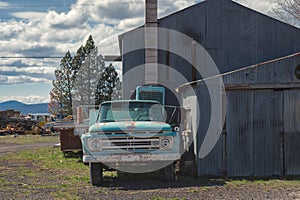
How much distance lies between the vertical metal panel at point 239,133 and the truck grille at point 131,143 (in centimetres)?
241

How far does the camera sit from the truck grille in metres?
11.4

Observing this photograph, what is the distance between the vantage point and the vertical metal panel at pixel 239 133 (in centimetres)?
1288

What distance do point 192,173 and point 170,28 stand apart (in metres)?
10.3

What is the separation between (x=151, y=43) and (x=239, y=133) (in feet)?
30.8

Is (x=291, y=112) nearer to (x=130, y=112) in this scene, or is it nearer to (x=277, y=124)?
(x=277, y=124)

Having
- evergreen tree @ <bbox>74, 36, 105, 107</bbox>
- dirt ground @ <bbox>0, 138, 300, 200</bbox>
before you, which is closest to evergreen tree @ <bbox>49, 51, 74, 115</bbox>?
evergreen tree @ <bbox>74, 36, 105, 107</bbox>

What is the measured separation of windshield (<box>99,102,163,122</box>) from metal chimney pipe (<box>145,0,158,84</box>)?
828cm

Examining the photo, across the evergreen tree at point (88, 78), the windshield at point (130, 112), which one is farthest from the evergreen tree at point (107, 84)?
the windshield at point (130, 112)

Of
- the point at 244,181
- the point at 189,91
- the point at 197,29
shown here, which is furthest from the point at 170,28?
the point at 244,181

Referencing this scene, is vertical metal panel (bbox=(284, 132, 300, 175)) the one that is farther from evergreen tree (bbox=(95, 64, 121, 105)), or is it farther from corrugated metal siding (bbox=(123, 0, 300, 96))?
evergreen tree (bbox=(95, 64, 121, 105))

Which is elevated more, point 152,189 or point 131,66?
point 131,66

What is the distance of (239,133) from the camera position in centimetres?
1293

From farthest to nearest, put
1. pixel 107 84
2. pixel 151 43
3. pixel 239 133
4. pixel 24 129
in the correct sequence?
pixel 107 84
pixel 24 129
pixel 151 43
pixel 239 133

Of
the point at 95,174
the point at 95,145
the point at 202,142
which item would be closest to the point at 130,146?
the point at 95,145
